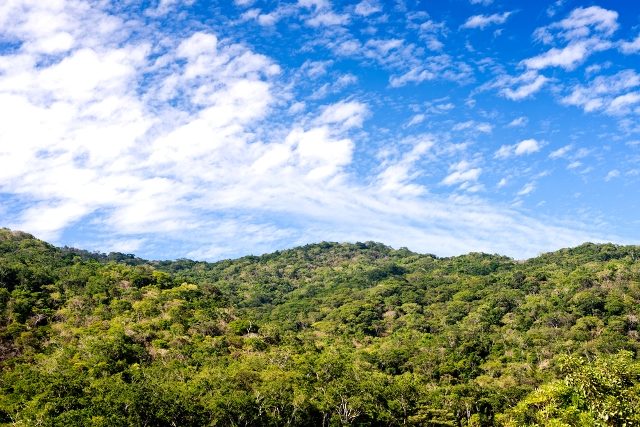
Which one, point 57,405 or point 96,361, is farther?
point 96,361

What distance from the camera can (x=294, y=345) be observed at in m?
96.5

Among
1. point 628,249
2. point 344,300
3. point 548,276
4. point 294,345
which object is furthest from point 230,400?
point 628,249

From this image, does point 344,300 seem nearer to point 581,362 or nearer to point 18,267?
point 18,267

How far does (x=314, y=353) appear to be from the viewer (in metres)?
92.9

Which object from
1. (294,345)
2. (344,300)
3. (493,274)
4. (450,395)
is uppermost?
(493,274)

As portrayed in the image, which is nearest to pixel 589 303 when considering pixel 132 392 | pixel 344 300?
pixel 344 300

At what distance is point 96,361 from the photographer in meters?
72.6

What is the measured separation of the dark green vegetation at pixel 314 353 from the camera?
54.2 m

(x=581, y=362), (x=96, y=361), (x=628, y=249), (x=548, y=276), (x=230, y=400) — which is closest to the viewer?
(x=581, y=362)

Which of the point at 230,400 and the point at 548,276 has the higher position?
the point at 548,276

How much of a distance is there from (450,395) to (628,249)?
13203cm

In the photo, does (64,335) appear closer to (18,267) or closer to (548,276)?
(18,267)

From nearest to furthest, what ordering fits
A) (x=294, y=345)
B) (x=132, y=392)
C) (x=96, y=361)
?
1. (x=132, y=392)
2. (x=96, y=361)
3. (x=294, y=345)

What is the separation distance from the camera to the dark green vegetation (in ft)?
178
